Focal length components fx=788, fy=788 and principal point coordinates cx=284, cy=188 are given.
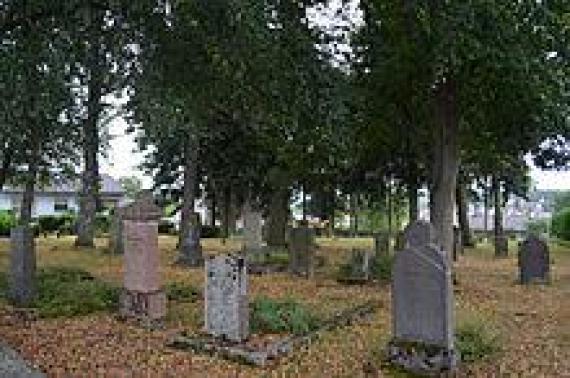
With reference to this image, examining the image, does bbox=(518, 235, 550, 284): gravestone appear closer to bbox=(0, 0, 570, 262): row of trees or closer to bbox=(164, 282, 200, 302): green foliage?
bbox=(0, 0, 570, 262): row of trees

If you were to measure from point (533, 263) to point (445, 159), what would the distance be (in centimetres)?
Answer: 385

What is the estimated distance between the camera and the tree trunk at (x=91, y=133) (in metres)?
11.9

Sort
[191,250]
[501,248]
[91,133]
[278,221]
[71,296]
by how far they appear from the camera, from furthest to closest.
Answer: [501,248], [278,221], [191,250], [91,133], [71,296]

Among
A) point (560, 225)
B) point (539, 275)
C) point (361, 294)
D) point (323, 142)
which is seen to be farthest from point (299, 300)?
point (560, 225)

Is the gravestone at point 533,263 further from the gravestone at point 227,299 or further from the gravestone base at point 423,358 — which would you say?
the gravestone base at point 423,358

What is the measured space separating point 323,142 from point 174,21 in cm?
342

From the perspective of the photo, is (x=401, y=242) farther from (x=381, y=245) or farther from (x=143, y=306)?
(x=381, y=245)

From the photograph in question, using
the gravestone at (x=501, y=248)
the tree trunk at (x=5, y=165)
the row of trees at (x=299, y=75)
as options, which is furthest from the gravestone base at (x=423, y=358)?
the gravestone at (x=501, y=248)

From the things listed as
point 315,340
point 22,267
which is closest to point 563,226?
point 315,340

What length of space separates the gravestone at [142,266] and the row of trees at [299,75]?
156 centimetres

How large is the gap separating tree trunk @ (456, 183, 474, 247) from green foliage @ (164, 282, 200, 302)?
22190 millimetres

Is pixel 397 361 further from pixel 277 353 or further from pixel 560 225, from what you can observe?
pixel 560 225

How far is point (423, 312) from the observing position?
943 centimetres

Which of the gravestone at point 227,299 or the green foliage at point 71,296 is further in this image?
the green foliage at point 71,296
